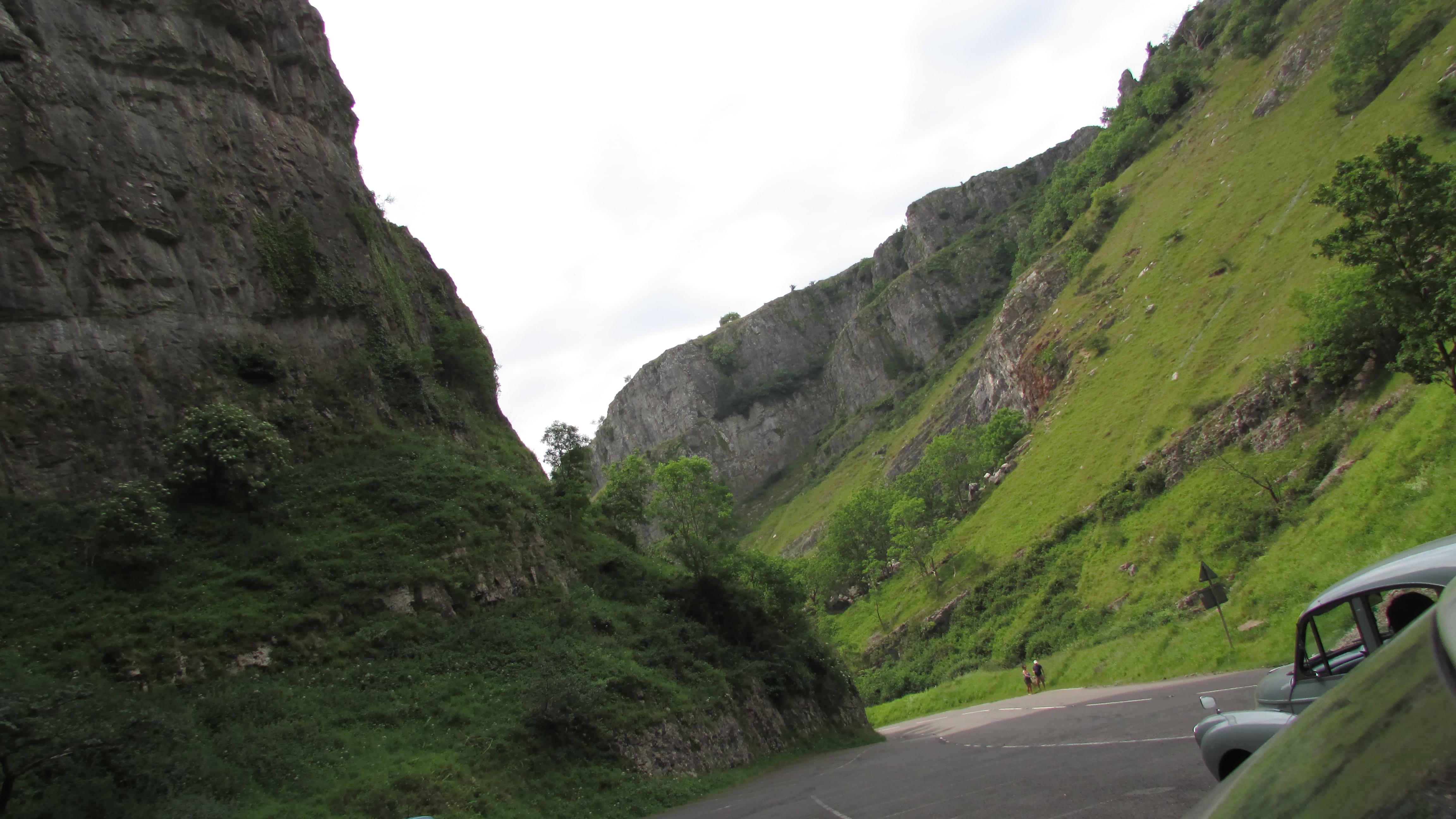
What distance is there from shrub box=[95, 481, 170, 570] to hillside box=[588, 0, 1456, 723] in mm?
30773

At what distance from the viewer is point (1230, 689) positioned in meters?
16.9

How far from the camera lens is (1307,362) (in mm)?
40594

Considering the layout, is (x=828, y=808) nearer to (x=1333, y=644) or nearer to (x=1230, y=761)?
(x=1230, y=761)

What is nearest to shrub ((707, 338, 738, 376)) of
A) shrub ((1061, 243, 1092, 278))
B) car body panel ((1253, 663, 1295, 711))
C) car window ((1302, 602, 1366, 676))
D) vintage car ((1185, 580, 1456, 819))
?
shrub ((1061, 243, 1092, 278))

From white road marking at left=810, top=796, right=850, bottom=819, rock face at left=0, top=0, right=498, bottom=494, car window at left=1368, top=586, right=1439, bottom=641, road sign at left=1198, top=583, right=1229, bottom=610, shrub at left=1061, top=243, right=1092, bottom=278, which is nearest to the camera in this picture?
car window at left=1368, top=586, right=1439, bottom=641

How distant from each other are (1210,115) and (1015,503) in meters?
60.5

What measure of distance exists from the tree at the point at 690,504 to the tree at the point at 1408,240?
26.7 metres

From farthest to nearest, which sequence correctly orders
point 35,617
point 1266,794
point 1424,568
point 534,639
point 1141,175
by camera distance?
point 1141,175
point 534,639
point 35,617
point 1424,568
point 1266,794

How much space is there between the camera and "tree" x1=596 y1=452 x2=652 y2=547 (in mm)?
41938

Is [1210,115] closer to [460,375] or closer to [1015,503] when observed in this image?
[1015,503]

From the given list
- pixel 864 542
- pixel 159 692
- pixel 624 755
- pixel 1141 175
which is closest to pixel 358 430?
pixel 159 692

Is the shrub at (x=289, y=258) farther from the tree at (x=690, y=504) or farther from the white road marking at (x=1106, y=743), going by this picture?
the white road marking at (x=1106, y=743)

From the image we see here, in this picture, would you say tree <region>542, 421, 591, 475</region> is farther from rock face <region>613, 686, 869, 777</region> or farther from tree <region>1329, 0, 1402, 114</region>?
tree <region>1329, 0, 1402, 114</region>

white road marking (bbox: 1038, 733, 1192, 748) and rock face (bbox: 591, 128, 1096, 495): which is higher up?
rock face (bbox: 591, 128, 1096, 495)
